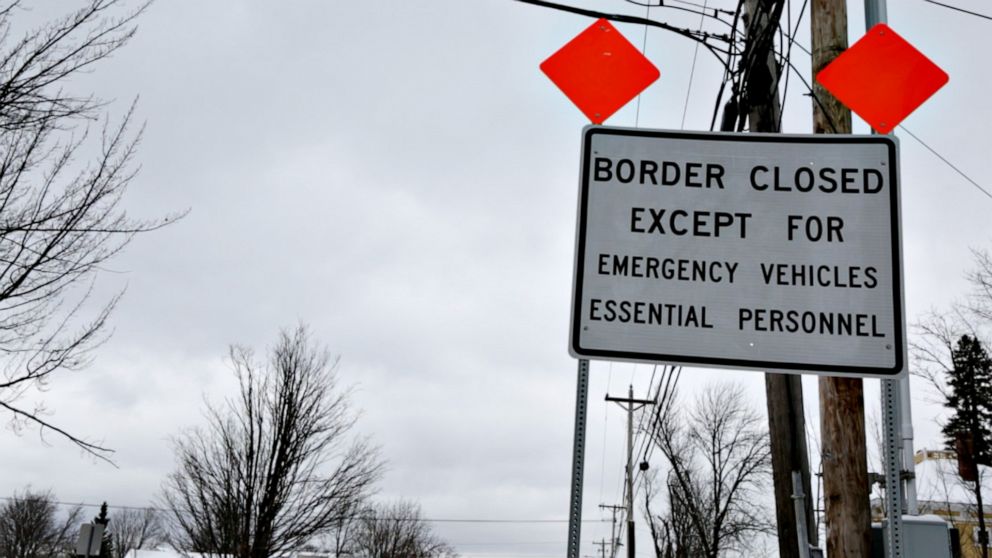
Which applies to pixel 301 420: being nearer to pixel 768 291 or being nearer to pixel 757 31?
pixel 757 31

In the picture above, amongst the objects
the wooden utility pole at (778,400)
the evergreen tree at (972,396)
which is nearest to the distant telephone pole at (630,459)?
the evergreen tree at (972,396)

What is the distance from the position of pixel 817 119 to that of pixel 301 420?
15.0m

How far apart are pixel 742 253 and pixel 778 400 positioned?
21.0 feet

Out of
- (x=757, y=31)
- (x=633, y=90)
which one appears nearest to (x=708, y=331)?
(x=633, y=90)

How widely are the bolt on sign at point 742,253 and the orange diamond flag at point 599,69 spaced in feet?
0.81

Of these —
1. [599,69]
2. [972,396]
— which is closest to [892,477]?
[599,69]

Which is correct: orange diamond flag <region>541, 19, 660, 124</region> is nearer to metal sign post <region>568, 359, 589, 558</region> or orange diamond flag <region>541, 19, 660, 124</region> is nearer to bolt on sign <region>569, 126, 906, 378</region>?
bolt on sign <region>569, 126, 906, 378</region>

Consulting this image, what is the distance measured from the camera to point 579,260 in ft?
8.80

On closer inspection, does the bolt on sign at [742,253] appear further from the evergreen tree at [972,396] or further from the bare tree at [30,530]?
the bare tree at [30,530]

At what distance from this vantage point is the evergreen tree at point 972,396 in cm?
2728

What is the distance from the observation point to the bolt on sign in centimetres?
256

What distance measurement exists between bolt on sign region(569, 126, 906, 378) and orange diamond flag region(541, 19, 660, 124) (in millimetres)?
246

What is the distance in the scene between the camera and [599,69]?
302 centimetres

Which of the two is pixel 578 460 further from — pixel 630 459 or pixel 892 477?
pixel 630 459
